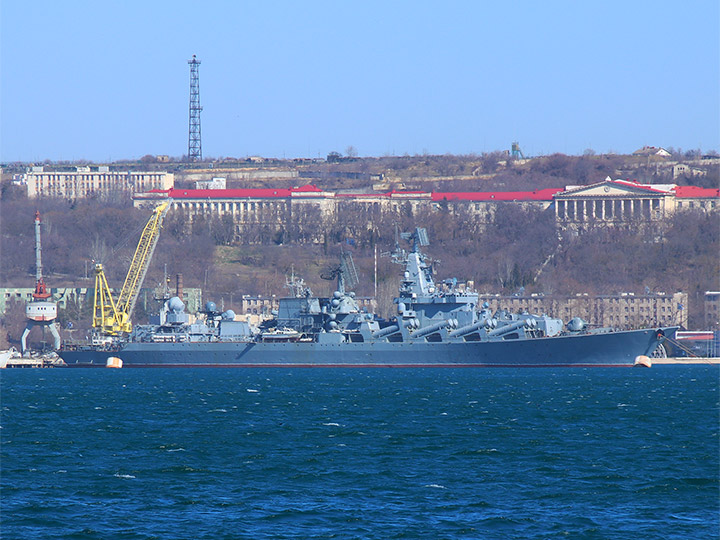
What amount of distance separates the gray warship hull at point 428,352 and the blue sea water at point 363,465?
79.0 feet

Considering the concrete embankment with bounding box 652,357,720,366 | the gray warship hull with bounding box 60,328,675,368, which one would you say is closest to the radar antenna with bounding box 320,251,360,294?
the gray warship hull with bounding box 60,328,675,368

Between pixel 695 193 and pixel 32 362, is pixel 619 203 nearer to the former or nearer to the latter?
pixel 695 193

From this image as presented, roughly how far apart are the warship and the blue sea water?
956 inches

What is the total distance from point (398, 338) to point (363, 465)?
2164 inches

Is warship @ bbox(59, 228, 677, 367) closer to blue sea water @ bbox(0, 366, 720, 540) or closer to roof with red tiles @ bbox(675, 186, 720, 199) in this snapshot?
blue sea water @ bbox(0, 366, 720, 540)

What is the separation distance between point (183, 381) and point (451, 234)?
110170mm

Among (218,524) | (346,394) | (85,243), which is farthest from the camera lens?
(85,243)

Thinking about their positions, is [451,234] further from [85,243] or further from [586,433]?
[586,433]

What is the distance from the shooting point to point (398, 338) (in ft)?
298

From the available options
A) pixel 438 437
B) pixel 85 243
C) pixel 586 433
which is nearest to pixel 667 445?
pixel 586 433

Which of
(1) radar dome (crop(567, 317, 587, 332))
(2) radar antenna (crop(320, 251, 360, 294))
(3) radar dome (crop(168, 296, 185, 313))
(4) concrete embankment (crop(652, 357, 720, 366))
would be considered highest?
(2) radar antenna (crop(320, 251, 360, 294))

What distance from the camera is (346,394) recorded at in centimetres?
6353

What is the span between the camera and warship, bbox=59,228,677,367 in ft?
291

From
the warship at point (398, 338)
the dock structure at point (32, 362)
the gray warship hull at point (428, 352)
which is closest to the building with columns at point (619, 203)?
the dock structure at point (32, 362)
